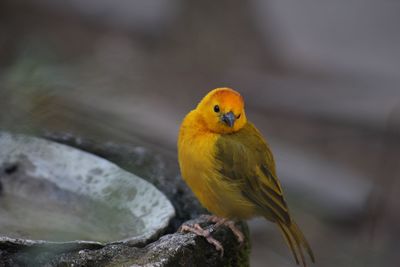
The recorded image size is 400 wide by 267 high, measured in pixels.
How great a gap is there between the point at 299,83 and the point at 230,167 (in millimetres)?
4623

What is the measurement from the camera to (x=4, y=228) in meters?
3.41

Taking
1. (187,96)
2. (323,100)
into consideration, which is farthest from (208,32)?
(323,100)

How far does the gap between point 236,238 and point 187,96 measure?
17.2ft

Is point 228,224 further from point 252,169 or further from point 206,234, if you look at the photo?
point 252,169

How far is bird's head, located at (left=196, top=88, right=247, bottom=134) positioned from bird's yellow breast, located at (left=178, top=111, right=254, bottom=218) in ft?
0.29

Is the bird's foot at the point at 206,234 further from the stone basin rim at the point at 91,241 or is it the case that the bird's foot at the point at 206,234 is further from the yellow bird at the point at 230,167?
the yellow bird at the point at 230,167

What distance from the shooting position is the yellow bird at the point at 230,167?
3.61 m

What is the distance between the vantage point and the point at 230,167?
12.3ft

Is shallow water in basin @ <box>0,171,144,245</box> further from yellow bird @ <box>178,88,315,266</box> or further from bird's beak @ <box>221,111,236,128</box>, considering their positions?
bird's beak @ <box>221,111,236,128</box>

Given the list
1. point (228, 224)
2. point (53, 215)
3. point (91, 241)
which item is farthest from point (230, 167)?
point (91, 241)

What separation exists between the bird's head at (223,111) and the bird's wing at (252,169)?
5 cm

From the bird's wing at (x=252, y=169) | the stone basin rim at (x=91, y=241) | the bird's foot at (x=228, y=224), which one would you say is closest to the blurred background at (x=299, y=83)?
the stone basin rim at (x=91, y=241)

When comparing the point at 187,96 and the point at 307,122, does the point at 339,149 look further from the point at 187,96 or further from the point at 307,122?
the point at 187,96

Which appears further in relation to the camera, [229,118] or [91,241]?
[229,118]
